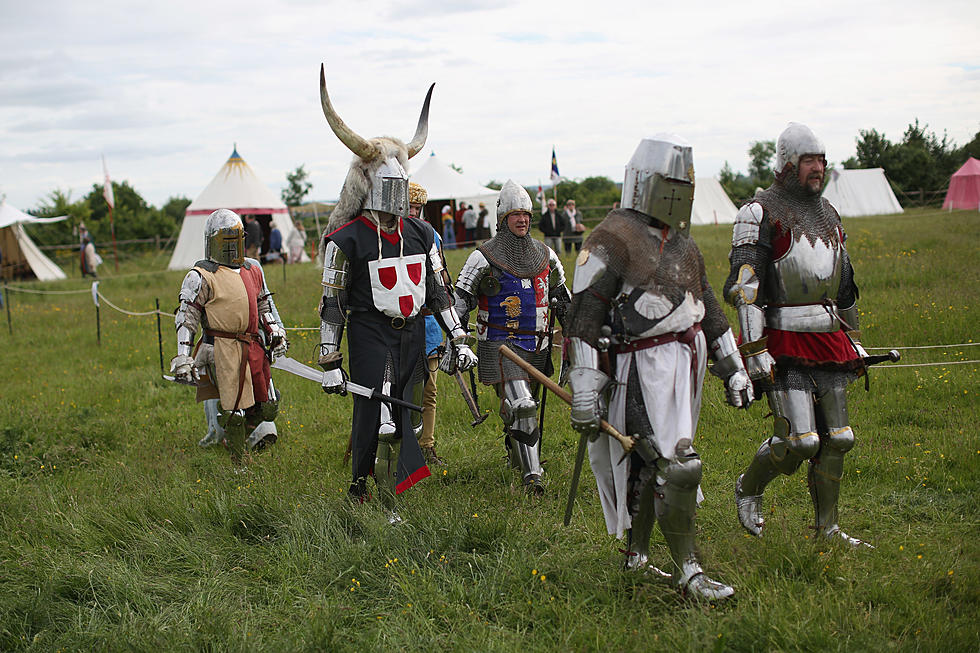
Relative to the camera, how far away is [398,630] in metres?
3.46

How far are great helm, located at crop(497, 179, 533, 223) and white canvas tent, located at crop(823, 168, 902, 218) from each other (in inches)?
1218

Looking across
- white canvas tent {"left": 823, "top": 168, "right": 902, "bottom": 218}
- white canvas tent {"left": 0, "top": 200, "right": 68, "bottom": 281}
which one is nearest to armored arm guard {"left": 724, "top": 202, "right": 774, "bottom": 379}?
white canvas tent {"left": 0, "top": 200, "right": 68, "bottom": 281}

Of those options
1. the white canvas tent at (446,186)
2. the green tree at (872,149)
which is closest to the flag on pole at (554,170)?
the white canvas tent at (446,186)

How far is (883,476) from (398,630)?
3.66m

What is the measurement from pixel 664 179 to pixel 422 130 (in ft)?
6.75

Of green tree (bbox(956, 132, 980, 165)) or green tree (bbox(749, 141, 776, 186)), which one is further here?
green tree (bbox(749, 141, 776, 186))

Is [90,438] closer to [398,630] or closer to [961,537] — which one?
[398,630]

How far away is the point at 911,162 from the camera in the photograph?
130ft

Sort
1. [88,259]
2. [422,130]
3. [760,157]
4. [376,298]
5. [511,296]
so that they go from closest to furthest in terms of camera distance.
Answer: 1. [376,298]
2. [422,130]
3. [511,296]
4. [88,259]
5. [760,157]

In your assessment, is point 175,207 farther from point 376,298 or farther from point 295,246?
point 376,298

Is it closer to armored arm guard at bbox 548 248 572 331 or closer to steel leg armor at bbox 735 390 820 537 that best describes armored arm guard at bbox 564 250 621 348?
steel leg armor at bbox 735 390 820 537

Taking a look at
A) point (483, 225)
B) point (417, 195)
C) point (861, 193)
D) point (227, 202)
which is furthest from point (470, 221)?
point (861, 193)

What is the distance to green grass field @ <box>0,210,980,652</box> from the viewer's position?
11.2 feet

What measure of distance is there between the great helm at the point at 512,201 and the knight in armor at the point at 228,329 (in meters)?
2.06
